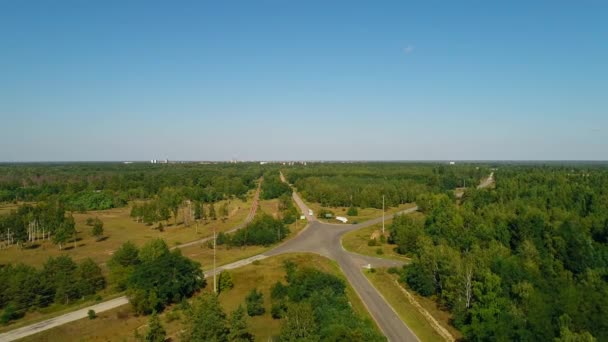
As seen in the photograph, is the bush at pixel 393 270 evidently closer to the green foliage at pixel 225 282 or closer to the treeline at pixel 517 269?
the treeline at pixel 517 269

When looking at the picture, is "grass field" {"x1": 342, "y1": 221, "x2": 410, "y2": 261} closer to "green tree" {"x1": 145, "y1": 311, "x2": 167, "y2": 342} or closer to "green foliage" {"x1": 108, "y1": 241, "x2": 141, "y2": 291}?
"green foliage" {"x1": 108, "y1": 241, "x2": 141, "y2": 291}

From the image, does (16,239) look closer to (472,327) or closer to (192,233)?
(192,233)

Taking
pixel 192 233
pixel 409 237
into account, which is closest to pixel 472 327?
pixel 409 237

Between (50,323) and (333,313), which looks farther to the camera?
(50,323)

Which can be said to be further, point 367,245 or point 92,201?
point 92,201

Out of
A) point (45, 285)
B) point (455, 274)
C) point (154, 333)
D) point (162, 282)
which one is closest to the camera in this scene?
point (154, 333)

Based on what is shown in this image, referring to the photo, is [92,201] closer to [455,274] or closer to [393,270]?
[393,270]

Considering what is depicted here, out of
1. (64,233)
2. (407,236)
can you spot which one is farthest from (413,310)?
(64,233)
